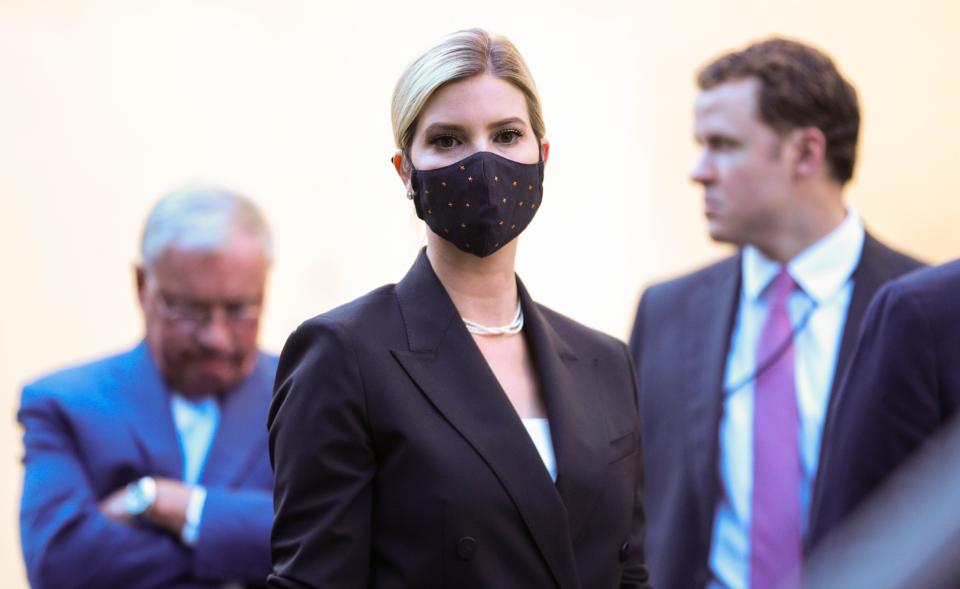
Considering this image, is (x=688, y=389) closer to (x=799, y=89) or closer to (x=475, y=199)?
(x=799, y=89)

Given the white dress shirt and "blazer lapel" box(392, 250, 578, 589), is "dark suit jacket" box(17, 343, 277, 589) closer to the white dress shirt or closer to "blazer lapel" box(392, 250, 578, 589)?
the white dress shirt

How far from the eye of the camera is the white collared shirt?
12.1ft

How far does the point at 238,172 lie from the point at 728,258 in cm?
268

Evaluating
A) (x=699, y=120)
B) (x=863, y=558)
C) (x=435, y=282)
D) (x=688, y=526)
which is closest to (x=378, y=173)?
(x=699, y=120)

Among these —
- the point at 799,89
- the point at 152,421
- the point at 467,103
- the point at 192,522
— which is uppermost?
the point at 467,103

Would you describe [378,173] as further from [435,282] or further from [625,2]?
[435,282]

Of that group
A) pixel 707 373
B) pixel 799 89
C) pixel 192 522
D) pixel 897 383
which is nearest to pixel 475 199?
pixel 897 383

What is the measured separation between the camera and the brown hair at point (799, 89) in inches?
167

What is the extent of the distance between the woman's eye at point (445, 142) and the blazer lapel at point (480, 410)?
0.28 metres

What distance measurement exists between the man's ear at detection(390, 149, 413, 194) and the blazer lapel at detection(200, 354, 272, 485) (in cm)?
130

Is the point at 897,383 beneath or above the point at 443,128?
beneath

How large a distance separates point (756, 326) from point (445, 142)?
179 cm

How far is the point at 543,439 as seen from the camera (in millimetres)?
2473

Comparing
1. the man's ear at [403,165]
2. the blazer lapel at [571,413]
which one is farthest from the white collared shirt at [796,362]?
the man's ear at [403,165]
